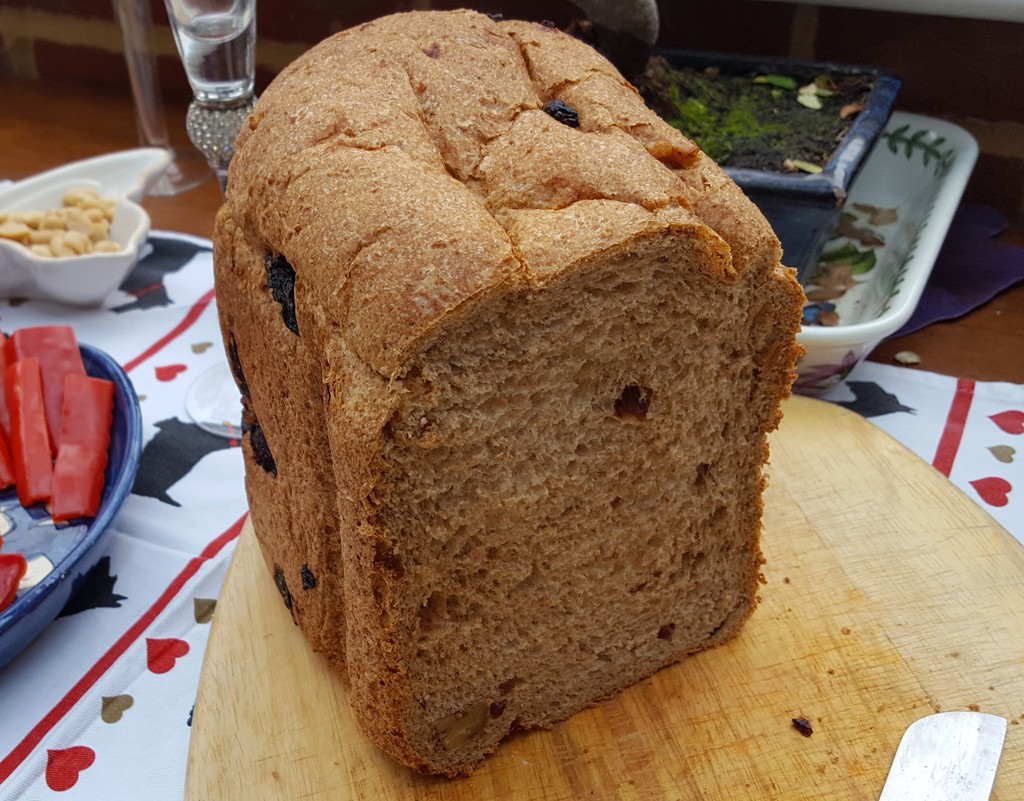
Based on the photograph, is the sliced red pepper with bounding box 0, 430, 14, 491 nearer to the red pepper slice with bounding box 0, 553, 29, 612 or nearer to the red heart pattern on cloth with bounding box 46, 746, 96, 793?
the red pepper slice with bounding box 0, 553, 29, 612

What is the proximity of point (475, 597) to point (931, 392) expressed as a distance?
117 cm

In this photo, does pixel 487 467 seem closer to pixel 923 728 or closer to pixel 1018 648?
pixel 923 728

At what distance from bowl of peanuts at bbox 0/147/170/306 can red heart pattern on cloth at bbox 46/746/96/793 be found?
3.76 ft

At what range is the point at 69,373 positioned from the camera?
5.87ft

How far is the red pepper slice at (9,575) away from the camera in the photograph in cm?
137

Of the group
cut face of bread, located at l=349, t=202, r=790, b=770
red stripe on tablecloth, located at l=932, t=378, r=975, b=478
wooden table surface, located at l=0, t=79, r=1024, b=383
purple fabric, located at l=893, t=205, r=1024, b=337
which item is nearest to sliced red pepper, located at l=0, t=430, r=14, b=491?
cut face of bread, located at l=349, t=202, r=790, b=770

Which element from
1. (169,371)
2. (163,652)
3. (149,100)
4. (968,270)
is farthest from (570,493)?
(149,100)

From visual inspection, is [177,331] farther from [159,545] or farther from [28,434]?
[159,545]

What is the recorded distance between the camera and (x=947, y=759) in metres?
1.19

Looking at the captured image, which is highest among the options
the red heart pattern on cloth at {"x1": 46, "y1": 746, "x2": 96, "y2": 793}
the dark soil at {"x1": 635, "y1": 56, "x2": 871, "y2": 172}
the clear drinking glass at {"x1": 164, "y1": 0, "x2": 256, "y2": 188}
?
the clear drinking glass at {"x1": 164, "y1": 0, "x2": 256, "y2": 188}

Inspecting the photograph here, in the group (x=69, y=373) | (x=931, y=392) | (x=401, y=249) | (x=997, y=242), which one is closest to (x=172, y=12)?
(x=69, y=373)

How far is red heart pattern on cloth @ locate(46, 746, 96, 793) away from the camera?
51.4 inches

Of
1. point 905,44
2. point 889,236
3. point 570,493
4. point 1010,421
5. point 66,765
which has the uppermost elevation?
point 905,44

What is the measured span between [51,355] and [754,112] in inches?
59.4
